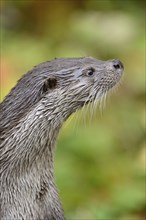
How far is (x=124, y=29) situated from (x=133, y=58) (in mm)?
204

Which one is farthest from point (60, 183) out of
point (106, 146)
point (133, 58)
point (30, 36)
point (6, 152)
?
point (6, 152)

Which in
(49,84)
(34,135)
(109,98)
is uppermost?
(109,98)

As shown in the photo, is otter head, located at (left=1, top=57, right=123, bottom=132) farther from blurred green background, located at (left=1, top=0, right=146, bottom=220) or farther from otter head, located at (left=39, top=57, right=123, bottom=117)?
blurred green background, located at (left=1, top=0, right=146, bottom=220)

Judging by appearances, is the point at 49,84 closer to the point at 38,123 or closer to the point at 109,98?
the point at 38,123

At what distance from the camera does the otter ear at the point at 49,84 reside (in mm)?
2707

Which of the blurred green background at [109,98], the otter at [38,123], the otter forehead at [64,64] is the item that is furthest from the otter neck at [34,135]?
the blurred green background at [109,98]

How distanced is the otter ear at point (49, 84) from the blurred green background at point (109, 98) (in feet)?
3.86

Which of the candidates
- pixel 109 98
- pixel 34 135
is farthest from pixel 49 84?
pixel 109 98

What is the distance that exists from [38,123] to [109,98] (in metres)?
2.91

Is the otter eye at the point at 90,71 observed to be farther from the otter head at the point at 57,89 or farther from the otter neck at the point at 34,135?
the otter neck at the point at 34,135

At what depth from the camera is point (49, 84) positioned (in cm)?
272

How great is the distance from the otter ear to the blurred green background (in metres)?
1.18

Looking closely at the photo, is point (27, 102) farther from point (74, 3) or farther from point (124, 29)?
point (74, 3)

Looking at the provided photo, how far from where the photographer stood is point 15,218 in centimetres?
278
